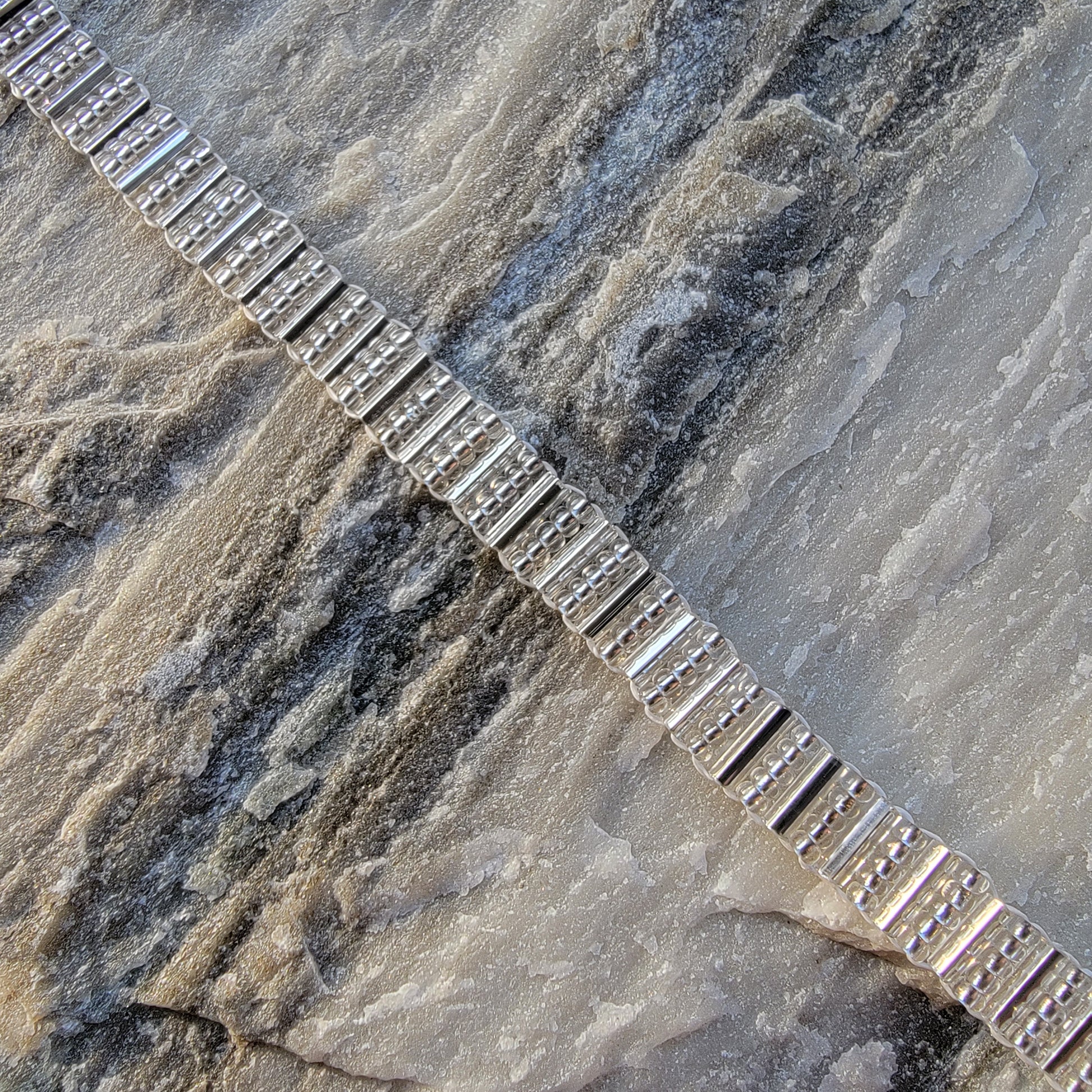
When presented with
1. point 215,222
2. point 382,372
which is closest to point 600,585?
point 382,372

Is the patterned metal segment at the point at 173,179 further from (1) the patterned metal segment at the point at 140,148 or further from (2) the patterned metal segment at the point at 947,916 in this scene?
(2) the patterned metal segment at the point at 947,916

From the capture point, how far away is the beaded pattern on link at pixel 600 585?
0.74 meters

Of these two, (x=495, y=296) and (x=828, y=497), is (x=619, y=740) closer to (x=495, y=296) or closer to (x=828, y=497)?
(x=828, y=497)

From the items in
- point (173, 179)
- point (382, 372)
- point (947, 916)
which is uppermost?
point (173, 179)

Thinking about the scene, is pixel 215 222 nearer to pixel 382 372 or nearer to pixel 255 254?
pixel 255 254

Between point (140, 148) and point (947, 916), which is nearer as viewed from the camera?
point (947, 916)

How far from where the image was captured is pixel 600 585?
0.79 meters

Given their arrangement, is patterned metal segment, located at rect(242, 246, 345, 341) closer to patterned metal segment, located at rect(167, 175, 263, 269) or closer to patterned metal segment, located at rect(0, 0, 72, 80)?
patterned metal segment, located at rect(167, 175, 263, 269)

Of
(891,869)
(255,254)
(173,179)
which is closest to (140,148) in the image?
(173,179)

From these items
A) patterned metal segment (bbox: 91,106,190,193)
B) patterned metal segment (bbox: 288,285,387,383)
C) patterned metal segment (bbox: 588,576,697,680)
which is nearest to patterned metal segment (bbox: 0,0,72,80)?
patterned metal segment (bbox: 91,106,190,193)

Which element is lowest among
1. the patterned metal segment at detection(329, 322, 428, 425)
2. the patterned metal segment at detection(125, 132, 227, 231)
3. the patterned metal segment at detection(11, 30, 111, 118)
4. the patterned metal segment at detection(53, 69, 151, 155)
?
the patterned metal segment at detection(329, 322, 428, 425)

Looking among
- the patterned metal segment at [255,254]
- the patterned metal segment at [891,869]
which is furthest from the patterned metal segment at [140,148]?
the patterned metal segment at [891,869]

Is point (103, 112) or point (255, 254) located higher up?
point (103, 112)

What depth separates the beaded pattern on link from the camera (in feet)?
2.43
